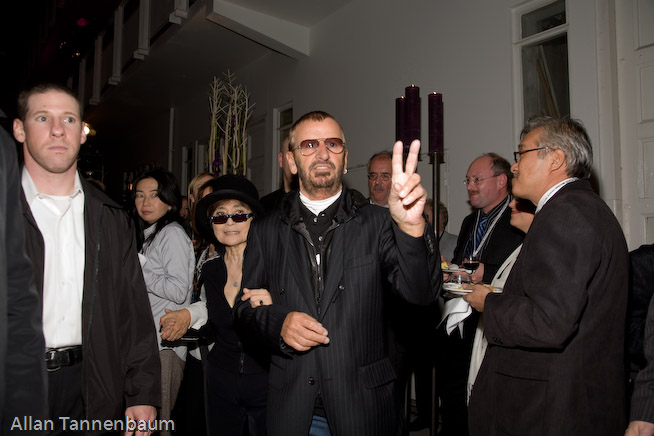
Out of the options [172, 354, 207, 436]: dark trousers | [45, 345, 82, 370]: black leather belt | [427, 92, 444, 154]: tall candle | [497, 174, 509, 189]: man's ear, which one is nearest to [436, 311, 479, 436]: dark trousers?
[497, 174, 509, 189]: man's ear

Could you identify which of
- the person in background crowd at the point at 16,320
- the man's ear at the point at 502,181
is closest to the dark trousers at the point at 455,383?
the man's ear at the point at 502,181

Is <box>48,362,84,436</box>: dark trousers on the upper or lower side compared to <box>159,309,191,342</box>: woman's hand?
lower

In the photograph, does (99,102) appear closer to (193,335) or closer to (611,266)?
(193,335)

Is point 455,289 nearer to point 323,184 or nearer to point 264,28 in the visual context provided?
point 323,184

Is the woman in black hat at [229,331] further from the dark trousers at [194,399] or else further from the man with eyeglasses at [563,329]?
the man with eyeglasses at [563,329]

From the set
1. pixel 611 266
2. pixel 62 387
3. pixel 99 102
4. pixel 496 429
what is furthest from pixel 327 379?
pixel 99 102

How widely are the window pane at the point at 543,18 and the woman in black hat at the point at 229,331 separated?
10.8 feet

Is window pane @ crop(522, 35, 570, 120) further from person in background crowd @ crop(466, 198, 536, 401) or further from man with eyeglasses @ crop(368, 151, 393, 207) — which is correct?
person in background crowd @ crop(466, 198, 536, 401)

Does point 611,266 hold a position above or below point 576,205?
below

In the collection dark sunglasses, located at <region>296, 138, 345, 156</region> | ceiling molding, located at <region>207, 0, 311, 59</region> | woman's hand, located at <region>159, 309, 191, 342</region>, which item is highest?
ceiling molding, located at <region>207, 0, 311, 59</region>

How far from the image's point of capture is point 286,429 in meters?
1.79

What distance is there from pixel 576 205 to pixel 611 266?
0.89 ft

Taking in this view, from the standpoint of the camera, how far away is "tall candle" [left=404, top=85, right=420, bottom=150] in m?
2.70

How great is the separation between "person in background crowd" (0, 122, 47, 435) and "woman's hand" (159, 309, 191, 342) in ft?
5.36
